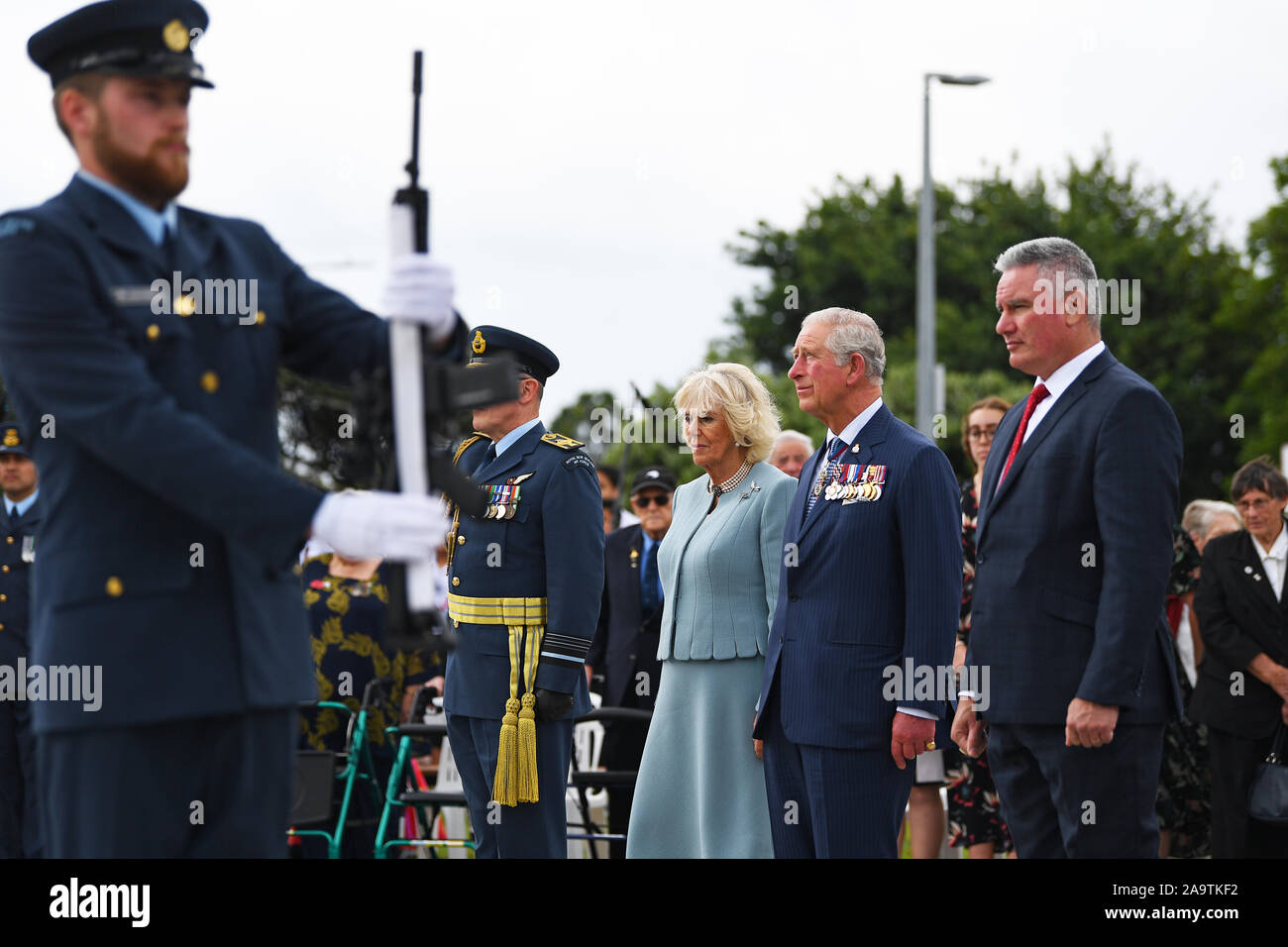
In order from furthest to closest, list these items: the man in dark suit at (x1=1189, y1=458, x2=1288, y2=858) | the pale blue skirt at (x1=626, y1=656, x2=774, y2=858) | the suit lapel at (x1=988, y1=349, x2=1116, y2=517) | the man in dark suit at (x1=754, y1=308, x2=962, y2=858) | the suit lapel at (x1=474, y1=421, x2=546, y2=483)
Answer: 1. the man in dark suit at (x1=1189, y1=458, x2=1288, y2=858)
2. the suit lapel at (x1=474, y1=421, x2=546, y2=483)
3. the pale blue skirt at (x1=626, y1=656, x2=774, y2=858)
4. the man in dark suit at (x1=754, y1=308, x2=962, y2=858)
5. the suit lapel at (x1=988, y1=349, x2=1116, y2=517)

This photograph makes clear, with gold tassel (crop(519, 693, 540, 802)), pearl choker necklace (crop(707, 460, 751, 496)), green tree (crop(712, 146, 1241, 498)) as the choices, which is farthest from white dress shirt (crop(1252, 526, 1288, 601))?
green tree (crop(712, 146, 1241, 498))

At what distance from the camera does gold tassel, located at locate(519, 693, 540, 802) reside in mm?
5453

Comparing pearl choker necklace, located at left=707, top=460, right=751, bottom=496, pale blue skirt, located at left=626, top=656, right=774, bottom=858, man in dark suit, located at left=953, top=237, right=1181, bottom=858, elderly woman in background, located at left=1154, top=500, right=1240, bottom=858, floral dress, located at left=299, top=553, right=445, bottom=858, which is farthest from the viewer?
floral dress, located at left=299, top=553, right=445, bottom=858

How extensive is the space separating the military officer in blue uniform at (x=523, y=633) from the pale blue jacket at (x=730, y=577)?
365 millimetres

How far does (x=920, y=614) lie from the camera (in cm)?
480

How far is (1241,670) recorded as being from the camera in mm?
7625

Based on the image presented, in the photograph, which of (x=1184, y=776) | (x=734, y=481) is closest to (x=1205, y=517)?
(x=1184, y=776)

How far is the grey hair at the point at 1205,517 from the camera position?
9.52 metres

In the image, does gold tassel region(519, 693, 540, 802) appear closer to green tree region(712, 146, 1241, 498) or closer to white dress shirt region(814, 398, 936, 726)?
white dress shirt region(814, 398, 936, 726)

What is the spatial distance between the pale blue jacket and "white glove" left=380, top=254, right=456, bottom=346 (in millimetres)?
3086

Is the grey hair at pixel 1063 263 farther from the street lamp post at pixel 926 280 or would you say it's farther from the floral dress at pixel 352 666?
the street lamp post at pixel 926 280

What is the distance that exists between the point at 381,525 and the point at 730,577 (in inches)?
130

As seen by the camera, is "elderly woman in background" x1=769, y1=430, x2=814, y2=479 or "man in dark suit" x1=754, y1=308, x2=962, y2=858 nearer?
"man in dark suit" x1=754, y1=308, x2=962, y2=858

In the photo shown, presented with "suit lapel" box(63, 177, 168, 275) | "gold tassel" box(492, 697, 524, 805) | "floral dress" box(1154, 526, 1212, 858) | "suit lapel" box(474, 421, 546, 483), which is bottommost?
"floral dress" box(1154, 526, 1212, 858)
